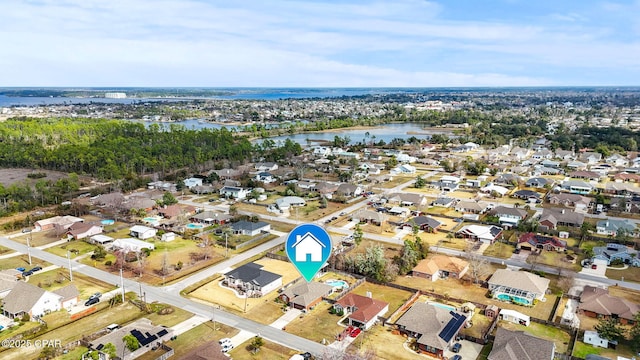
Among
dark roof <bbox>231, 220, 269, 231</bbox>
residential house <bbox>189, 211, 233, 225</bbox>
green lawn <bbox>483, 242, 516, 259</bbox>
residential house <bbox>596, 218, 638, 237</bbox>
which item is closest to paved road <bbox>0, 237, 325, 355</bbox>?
dark roof <bbox>231, 220, 269, 231</bbox>

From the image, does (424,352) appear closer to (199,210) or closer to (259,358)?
(259,358)

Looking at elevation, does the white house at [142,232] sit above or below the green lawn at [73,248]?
above

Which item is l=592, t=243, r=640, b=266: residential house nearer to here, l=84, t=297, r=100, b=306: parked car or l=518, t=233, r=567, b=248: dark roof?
l=518, t=233, r=567, b=248: dark roof

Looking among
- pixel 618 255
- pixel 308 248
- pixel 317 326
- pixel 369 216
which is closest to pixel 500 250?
pixel 618 255

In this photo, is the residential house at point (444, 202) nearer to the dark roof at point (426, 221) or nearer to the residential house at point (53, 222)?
the dark roof at point (426, 221)

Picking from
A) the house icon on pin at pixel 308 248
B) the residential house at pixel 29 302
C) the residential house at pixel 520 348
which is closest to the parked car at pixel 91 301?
the residential house at pixel 29 302

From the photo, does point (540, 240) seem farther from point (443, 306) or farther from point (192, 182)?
point (192, 182)

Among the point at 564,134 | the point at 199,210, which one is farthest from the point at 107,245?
the point at 564,134
